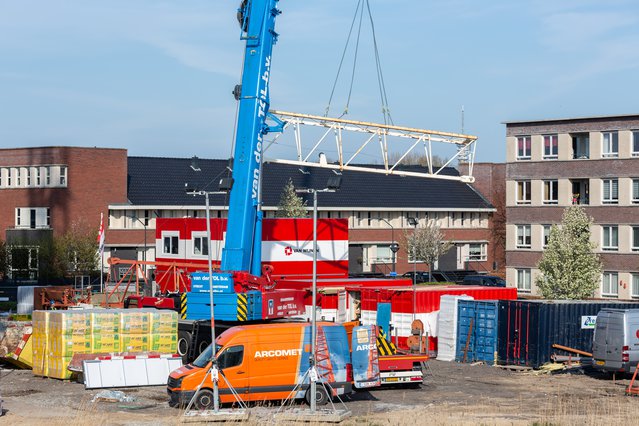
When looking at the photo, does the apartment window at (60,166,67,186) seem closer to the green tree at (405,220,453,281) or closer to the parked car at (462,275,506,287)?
the green tree at (405,220,453,281)

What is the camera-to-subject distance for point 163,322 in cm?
3250

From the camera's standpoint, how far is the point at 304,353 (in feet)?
85.8

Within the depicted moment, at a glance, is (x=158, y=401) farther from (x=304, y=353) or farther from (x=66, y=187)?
(x=66, y=187)

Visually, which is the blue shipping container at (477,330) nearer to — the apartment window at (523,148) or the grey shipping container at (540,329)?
the grey shipping container at (540,329)

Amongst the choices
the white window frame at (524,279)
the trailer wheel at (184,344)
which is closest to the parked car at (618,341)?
the trailer wheel at (184,344)

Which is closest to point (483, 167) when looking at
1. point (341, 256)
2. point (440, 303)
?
point (341, 256)

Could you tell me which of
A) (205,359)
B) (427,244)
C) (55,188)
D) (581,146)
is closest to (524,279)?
(581,146)

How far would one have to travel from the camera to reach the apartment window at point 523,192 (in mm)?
62469

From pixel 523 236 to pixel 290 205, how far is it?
23.8 meters

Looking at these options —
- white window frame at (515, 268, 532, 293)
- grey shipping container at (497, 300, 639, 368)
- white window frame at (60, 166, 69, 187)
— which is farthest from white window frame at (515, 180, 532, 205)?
white window frame at (60, 166, 69, 187)

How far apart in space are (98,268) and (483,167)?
131ft

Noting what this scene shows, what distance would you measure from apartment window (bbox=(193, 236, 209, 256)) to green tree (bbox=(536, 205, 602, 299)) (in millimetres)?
17079

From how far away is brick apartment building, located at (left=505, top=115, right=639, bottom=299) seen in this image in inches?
2258

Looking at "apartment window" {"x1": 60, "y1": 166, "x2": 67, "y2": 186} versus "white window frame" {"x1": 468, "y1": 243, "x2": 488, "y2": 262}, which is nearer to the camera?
"apartment window" {"x1": 60, "y1": 166, "x2": 67, "y2": 186}
